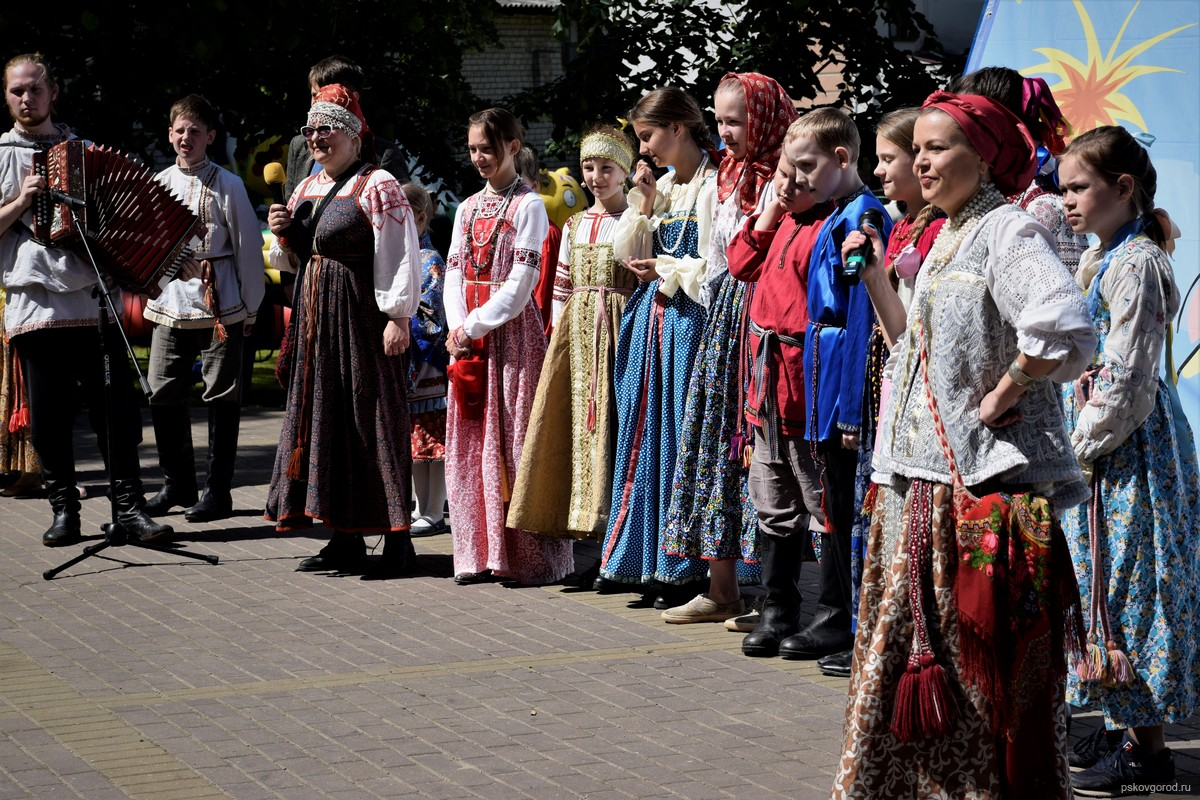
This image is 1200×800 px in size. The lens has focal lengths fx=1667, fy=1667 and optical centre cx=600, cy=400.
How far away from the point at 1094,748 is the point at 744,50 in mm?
9245

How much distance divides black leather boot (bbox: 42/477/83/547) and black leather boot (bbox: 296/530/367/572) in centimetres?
140

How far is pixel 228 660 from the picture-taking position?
20.6 ft

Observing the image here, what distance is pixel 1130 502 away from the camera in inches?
187

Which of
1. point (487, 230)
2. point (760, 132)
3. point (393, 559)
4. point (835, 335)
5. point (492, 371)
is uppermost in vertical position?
point (760, 132)

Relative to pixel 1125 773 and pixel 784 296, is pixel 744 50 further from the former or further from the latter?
pixel 1125 773

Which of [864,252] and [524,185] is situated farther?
[524,185]

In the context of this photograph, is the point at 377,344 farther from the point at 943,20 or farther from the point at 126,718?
the point at 943,20

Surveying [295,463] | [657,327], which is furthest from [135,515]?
[657,327]

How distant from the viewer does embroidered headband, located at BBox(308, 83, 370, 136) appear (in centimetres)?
773

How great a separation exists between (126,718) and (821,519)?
2541mm

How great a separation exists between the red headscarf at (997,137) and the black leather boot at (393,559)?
4.48 m

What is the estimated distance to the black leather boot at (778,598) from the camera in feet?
20.8

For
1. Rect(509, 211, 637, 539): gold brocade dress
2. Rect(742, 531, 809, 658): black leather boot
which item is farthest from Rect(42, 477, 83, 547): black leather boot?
Rect(742, 531, 809, 658): black leather boot

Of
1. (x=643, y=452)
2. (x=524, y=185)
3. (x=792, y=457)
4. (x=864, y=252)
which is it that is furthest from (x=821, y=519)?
(x=524, y=185)
